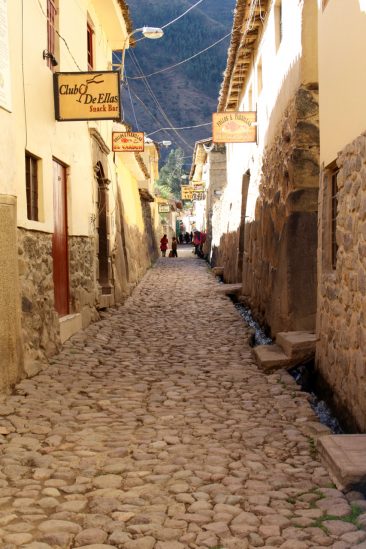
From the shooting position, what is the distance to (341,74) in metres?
5.41

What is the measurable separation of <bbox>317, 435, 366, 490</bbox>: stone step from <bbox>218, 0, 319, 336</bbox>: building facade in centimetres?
395

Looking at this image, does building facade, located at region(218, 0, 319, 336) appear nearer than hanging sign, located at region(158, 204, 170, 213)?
Yes

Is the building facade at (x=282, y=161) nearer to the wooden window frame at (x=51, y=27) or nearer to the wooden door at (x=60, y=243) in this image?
the wooden door at (x=60, y=243)

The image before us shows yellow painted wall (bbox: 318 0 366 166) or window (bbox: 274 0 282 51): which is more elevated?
window (bbox: 274 0 282 51)

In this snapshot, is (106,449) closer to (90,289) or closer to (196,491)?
(196,491)

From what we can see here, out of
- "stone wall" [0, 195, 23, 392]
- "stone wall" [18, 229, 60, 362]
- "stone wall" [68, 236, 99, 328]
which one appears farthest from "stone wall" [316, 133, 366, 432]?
"stone wall" [68, 236, 99, 328]

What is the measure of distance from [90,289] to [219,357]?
354 centimetres

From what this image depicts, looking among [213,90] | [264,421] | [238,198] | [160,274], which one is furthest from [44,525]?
[213,90]

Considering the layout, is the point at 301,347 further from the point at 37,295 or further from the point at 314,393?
the point at 37,295

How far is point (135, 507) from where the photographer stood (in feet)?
11.0

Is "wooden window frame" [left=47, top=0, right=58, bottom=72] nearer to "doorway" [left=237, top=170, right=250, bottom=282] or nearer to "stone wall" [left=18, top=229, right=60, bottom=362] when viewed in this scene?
"stone wall" [left=18, top=229, right=60, bottom=362]

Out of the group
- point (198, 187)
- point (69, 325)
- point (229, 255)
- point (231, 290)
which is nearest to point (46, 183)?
point (69, 325)

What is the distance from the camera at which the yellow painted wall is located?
4762 millimetres

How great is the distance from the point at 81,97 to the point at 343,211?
4.38m
